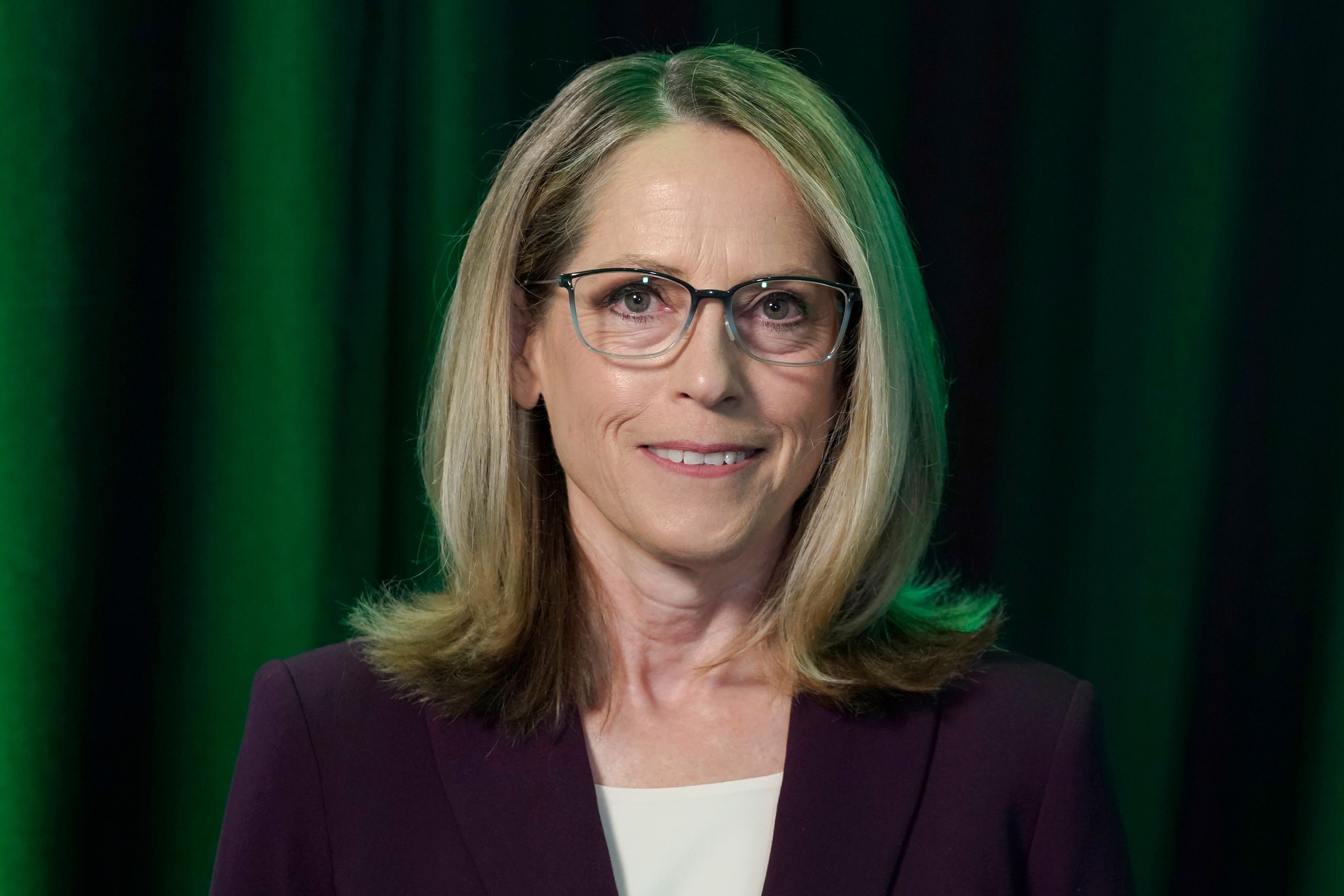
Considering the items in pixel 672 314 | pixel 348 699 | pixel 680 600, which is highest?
pixel 672 314

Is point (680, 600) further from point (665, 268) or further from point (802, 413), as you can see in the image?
point (665, 268)

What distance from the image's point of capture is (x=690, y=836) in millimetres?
1339

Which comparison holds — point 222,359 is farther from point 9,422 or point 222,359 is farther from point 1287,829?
point 1287,829

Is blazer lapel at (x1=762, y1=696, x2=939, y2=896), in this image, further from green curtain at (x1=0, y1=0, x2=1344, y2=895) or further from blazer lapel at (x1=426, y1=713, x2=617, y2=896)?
green curtain at (x1=0, y1=0, x2=1344, y2=895)

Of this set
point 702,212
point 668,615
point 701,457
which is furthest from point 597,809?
point 702,212

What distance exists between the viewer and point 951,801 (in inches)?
53.9

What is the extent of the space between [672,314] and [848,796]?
A: 57 centimetres

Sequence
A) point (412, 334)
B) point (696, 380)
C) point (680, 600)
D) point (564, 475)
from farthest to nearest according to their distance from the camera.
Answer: point (412, 334) < point (564, 475) < point (680, 600) < point (696, 380)

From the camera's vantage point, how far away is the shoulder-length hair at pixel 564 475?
138 cm

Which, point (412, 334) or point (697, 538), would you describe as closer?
point (697, 538)

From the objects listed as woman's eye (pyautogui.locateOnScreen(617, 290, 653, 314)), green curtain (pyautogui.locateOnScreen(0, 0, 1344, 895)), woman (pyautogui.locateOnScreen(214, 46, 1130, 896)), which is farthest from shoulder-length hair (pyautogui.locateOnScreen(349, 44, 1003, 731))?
green curtain (pyautogui.locateOnScreen(0, 0, 1344, 895))

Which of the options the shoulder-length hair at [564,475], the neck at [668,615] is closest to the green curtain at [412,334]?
the shoulder-length hair at [564,475]

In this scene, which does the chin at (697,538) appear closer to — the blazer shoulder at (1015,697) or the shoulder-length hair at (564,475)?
the shoulder-length hair at (564,475)

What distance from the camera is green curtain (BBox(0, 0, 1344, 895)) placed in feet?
5.40
